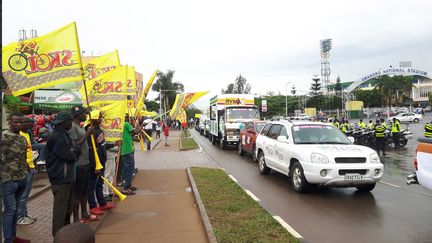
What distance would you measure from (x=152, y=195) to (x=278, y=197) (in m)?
2.77

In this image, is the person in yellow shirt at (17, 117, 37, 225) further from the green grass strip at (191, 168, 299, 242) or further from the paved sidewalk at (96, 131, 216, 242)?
the green grass strip at (191, 168, 299, 242)

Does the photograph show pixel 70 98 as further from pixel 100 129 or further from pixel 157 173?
pixel 100 129

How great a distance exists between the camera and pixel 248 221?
619 cm

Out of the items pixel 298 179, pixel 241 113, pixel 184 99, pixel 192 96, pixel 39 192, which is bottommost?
pixel 39 192

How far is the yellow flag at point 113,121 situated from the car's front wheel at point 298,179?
13.0 feet

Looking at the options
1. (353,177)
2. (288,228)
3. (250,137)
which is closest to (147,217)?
(288,228)

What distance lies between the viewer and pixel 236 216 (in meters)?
6.54

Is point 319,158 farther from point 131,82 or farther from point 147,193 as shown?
point 131,82

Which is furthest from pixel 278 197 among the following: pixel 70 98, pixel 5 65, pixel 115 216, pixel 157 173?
pixel 70 98

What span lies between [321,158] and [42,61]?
575 centimetres

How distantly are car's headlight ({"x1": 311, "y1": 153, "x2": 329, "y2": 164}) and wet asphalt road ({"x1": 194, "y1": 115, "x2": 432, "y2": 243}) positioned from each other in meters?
0.81

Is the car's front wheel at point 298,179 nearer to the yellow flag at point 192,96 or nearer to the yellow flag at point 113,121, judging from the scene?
the yellow flag at point 113,121

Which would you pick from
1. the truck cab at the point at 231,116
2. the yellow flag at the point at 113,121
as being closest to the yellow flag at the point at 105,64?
the yellow flag at the point at 113,121

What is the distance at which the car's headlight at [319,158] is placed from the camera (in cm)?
804
